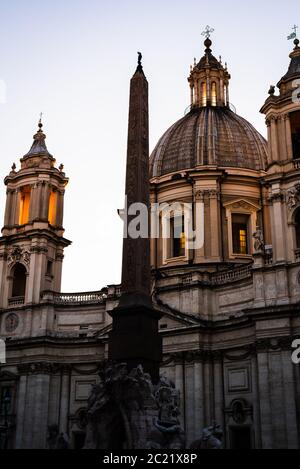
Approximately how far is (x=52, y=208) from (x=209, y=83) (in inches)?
630

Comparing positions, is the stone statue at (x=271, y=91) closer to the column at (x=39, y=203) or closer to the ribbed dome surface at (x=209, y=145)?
the ribbed dome surface at (x=209, y=145)

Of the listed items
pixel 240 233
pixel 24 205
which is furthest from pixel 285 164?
pixel 24 205

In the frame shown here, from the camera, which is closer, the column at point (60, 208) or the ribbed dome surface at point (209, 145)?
the column at point (60, 208)

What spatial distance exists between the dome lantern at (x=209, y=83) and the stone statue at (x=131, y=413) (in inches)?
1293

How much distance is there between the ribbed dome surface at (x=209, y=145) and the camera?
43.1m

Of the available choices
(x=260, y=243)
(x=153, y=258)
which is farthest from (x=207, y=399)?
(x=153, y=258)

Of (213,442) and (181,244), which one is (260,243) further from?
(213,442)

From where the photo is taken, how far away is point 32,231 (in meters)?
40.2

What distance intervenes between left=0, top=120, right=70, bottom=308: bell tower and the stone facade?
0.08 metres

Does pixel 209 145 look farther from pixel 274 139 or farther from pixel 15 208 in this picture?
pixel 15 208

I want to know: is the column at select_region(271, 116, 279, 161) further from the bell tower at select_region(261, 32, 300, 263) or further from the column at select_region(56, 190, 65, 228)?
the column at select_region(56, 190, 65, 228)

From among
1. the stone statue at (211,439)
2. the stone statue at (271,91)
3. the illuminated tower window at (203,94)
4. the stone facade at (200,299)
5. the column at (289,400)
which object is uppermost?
the illuminated tower window at (203,94)

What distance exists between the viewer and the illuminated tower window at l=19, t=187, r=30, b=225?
42716 mm

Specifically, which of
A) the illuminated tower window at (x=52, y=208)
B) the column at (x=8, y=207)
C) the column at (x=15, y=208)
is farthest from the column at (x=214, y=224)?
the column at (x=8, y=207)
